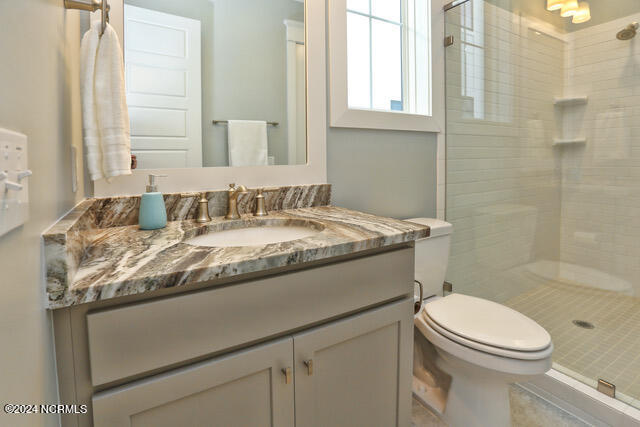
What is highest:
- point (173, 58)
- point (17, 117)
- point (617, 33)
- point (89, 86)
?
point (617, 33)

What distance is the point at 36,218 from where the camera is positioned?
1.73 ft

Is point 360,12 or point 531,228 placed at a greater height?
point 360,12

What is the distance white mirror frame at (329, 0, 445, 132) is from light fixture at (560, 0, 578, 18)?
0.58 metres

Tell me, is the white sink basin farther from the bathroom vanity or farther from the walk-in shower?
the walk-in shower

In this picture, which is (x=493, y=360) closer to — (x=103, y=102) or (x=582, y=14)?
(x=103, y=102)

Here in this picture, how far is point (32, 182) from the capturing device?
51 centimetres

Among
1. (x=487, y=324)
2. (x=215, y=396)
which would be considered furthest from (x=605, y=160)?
(x=215, y=396)

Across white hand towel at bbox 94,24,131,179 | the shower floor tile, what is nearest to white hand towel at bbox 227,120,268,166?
white hand towel at bbox 94,24,131,179

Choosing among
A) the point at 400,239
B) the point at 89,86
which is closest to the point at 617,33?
the point at 400,239

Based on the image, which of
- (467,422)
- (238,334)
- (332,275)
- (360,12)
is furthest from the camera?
(360,12)

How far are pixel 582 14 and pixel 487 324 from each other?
1.60 metres

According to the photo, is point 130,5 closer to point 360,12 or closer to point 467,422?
point 360,12

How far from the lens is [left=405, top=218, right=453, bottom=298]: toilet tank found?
4.99ft

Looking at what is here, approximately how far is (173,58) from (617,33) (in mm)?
1937
